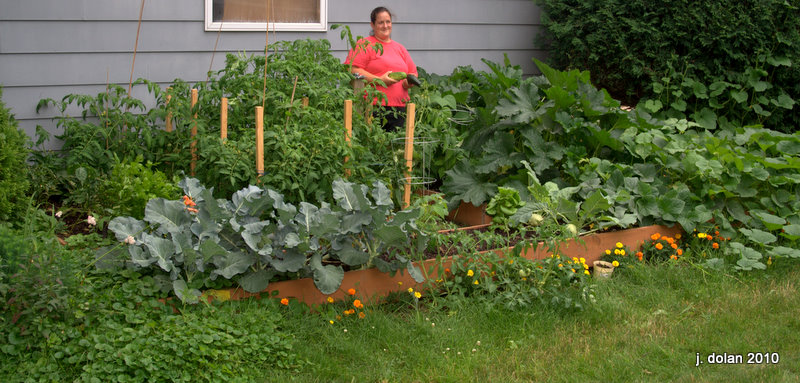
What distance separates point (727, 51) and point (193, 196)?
4830mm

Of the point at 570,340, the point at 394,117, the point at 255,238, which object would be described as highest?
the point at 394,117

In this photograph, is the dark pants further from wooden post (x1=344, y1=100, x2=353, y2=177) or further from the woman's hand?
wooden post (x1=344, y1=100, x2=353, y2=177)

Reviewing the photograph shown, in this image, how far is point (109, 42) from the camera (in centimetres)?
495

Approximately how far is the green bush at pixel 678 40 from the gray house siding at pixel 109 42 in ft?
4.99

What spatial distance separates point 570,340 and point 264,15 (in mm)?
3477

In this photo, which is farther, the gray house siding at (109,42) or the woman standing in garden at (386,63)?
the woman standing in garden at (386,63)

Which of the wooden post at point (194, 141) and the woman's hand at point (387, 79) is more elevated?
the woman's hand at point (387, 79)

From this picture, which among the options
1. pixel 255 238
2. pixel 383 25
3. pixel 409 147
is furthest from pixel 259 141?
pixel 383 25

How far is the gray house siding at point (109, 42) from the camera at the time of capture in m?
4.69

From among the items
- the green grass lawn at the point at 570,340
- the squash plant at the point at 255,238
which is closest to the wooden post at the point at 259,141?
the squash plant at the point at 255,238

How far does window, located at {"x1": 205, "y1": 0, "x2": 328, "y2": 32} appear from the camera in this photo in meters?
5.31

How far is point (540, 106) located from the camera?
4.87 meters

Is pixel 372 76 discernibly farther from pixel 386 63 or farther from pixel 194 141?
pixel 194 141

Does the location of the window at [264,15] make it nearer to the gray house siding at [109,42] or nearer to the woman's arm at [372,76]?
the gray house siding at [109,42]
